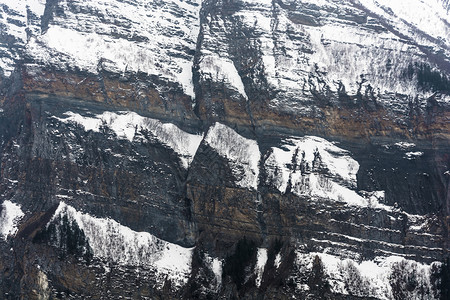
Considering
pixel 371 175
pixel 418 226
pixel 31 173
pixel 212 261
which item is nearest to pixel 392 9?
pixel 371 175

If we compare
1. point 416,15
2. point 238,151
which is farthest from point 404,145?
point 416,15

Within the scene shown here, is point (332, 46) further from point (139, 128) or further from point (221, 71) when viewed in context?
point (139, 128)

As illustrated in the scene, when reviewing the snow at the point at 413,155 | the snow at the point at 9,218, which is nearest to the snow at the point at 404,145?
the snow at the point at 413,155

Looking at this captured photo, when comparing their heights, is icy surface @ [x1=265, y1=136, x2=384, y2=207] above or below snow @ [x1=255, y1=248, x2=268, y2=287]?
above

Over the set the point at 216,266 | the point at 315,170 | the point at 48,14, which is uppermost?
the point at 48,14

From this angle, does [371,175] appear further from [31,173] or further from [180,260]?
[31,173]

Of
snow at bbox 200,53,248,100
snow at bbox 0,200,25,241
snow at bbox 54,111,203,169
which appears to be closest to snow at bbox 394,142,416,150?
snow at bbox 200,53,248,100

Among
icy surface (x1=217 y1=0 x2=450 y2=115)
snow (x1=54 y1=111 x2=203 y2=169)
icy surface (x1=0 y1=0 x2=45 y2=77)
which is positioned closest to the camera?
snow (x1=54 y1=111 x2=203 y2=169)

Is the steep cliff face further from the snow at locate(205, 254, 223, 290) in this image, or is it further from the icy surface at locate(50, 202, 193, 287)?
the snow at locate(205, 254, 223, 290)
